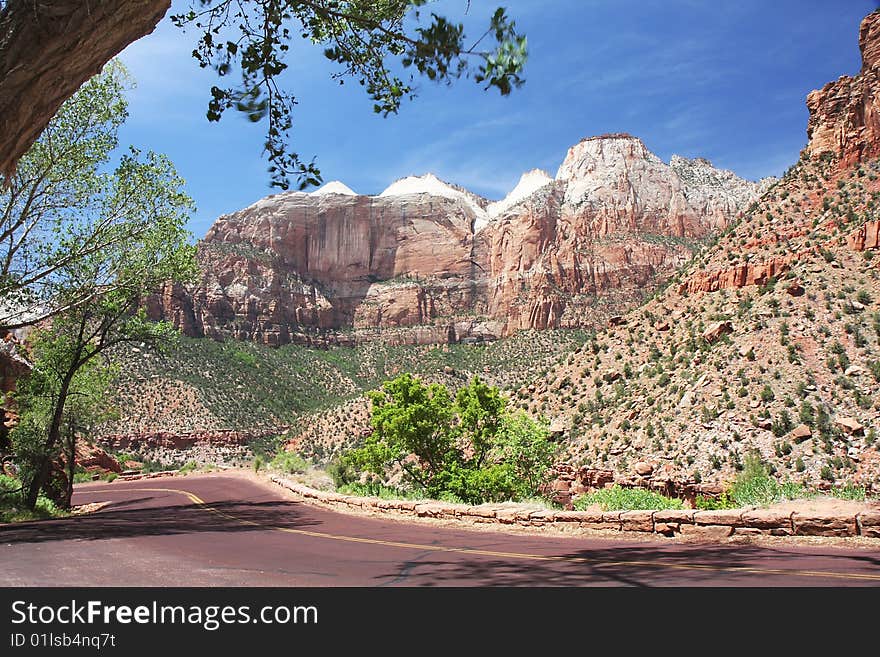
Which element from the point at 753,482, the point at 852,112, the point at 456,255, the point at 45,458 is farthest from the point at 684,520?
the point at 456,255

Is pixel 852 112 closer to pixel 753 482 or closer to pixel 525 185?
pixel 753 482

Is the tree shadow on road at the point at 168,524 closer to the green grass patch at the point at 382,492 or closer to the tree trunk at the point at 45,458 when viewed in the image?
the green grass patch at the point at 382,492

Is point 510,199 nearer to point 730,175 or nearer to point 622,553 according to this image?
point 730,175

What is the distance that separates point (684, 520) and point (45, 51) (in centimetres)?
1016

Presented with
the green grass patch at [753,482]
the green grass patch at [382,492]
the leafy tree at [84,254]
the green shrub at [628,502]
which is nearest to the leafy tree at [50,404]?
the leafy tree at [84,254]

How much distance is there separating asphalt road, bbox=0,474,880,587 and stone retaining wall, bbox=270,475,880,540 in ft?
1.88

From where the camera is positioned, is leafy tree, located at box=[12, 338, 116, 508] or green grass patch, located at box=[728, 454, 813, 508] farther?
leafy tree, located at box=[12, 338, 116, 508]

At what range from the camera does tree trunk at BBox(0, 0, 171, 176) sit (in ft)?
14.3

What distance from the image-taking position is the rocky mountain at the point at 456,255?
101500 millimetres

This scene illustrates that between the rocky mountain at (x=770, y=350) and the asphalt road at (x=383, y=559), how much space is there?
15.9m

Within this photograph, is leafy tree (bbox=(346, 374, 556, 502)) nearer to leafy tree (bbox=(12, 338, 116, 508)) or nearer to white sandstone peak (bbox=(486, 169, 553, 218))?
leafy tree (bbox=(12, 338, 116, 508))

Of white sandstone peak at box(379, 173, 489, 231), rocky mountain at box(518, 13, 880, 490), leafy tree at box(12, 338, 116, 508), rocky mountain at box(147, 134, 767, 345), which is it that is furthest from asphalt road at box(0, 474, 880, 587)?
white sandstone peak at box(379, 173, 489, 231)

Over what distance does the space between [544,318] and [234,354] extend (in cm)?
4915

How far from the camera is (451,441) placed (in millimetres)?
19375
